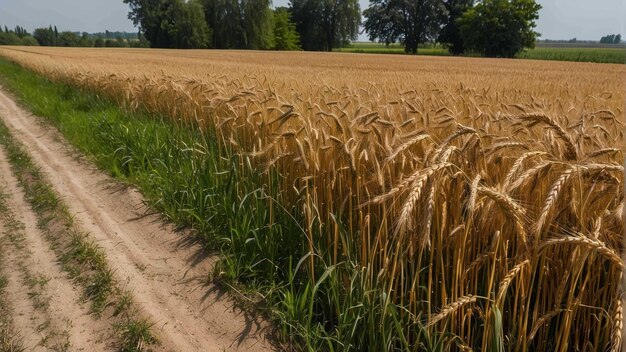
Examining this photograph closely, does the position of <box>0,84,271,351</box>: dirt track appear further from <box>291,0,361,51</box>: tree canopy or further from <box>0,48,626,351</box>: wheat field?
<box>291,0,361,51</box>: tree canopy

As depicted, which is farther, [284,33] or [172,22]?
[284,33]

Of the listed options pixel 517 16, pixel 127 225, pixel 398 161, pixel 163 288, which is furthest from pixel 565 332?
pixel 517 16

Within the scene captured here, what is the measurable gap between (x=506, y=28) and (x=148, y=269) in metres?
64.7

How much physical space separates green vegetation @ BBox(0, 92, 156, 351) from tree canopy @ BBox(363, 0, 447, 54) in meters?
76.4

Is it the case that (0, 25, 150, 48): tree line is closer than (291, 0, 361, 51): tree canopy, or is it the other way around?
(291, 0, 361, 51): tree canopy

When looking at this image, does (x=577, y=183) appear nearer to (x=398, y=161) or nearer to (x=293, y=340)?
(x=398, y=161)

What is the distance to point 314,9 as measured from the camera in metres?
81.1

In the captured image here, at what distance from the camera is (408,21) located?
7644cm

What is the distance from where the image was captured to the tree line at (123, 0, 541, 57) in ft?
192

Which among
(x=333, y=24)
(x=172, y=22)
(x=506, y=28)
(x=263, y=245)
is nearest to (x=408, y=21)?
(x=333, y=24)

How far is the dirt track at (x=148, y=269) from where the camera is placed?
8.89ft

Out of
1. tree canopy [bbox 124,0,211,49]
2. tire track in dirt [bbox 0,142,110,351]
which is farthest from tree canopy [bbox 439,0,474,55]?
tire track in dirt [bbox 0,142,110,351]

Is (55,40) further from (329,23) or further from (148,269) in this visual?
(148,269)

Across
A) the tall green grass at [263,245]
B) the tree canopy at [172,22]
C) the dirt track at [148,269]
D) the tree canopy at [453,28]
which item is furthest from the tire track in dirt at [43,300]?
the tree canopy at [453,28]
